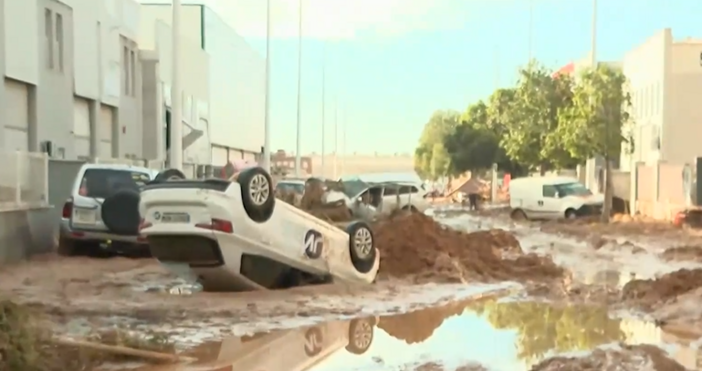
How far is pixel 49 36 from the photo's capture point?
97.5 ft

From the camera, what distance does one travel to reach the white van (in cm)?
3738

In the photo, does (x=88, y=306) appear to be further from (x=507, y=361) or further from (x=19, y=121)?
(x=19, y=121)

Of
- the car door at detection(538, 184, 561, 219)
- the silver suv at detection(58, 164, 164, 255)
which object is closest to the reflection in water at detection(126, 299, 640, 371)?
the silver suv at detection(58, 164, 164, 255)

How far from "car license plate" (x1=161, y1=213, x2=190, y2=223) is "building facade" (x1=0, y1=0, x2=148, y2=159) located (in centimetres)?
1505

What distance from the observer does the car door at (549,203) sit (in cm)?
3744

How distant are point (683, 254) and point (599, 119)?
56.8 ft

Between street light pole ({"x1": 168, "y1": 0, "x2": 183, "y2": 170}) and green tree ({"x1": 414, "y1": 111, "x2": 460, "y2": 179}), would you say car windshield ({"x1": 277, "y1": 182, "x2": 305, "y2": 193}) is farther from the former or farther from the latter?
green tree ({"x1": 414, "y1": 111, "x2": 460, "y2": 179})

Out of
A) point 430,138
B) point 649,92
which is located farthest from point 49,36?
point 430,138

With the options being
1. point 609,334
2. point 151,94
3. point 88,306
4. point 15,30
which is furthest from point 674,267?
point 151,94

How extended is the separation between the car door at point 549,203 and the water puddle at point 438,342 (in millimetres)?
25338

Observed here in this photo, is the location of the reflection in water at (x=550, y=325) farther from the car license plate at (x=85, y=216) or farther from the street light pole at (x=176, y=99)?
the street light pole at (x=176, y=99)

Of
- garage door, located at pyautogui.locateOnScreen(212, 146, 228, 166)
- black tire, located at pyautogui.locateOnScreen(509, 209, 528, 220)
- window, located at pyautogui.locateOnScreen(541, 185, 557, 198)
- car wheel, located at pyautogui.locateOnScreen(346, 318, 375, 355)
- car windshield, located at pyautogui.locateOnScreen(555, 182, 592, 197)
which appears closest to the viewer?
car wheel, located at pyautogui.locateOnScreen(346, 318, 375, 355)

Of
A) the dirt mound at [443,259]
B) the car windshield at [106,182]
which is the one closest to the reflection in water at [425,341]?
the dirt mound at [443,259]

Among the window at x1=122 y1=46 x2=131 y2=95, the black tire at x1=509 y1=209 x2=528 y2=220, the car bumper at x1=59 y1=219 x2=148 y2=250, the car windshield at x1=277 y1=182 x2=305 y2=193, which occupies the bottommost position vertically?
the black tire at x1=509 y1=209 x2=528 y2=220
